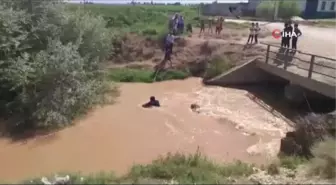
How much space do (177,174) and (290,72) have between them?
11.5 m

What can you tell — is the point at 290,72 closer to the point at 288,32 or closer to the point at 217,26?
the point at 288,32

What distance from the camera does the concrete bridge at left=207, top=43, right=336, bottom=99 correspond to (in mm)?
15234

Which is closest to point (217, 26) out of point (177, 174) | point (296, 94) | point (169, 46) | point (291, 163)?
point (169, 46)

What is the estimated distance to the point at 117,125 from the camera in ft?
49.5

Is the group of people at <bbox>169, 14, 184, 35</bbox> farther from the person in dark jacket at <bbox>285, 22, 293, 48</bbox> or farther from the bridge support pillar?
the bridge support pillar

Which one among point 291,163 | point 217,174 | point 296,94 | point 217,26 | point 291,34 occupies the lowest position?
point 296,94

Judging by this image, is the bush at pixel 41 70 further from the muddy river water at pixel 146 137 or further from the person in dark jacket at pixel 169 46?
the person in dark jacket at pixel 169 46

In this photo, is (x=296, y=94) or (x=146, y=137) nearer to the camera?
(x=146, y=137)

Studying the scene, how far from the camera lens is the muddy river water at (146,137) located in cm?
1170

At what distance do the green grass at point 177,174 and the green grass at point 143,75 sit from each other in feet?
47.8

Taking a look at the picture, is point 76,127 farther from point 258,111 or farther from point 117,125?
point 258,111

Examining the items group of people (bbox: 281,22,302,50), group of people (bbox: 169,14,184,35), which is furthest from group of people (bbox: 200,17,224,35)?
group of people (bbox: 281,22,302,50)

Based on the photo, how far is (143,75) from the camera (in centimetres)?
2297

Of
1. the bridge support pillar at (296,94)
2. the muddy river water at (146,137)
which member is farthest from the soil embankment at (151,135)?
the bridge support pillar at (296,94)
